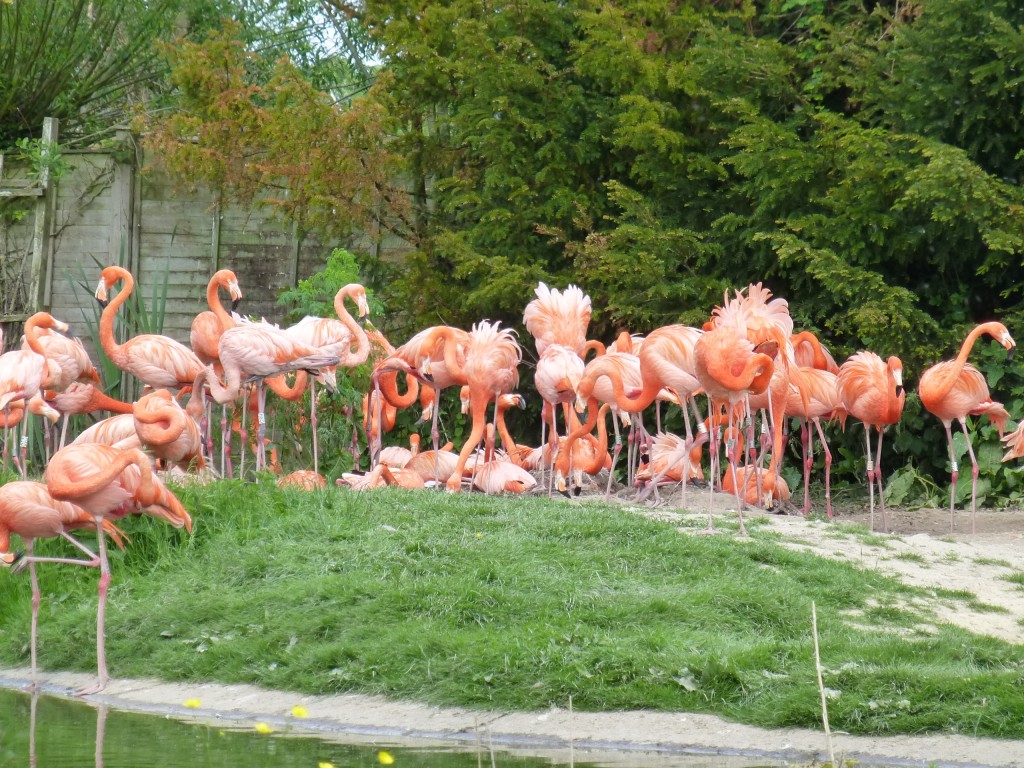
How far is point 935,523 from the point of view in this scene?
28.5 feet

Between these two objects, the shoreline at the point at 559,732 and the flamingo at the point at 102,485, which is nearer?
the shoreline at the point at 559,732

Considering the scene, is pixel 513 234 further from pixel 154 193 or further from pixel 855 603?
pixel 855 603

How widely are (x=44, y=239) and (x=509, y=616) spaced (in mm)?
7811

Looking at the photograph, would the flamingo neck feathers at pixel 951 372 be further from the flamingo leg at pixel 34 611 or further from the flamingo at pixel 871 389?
the flamingo leg at pixel 34 611

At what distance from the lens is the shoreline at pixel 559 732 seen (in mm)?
3967

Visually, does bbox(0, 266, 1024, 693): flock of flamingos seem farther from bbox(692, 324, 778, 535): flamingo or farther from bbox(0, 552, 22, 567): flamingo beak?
bbox(0, 552, 22, 567): flamingo beak

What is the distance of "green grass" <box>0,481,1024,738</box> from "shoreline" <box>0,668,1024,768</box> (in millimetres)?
76

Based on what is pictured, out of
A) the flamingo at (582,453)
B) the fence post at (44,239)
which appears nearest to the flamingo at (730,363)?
the flamingo at (582,453)

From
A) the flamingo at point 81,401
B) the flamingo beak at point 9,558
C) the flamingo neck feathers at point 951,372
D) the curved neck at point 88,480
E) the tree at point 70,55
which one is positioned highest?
the tree at point 70,55

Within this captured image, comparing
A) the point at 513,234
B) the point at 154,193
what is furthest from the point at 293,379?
the point at 154,193

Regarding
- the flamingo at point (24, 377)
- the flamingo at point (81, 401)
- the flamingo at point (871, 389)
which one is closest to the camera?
the flamingo at point (24, 377)

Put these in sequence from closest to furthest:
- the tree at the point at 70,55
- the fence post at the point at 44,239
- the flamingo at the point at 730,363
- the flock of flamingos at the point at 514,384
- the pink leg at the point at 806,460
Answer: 1. the flamingo at the point at 730,363
2. the flock of flamingos at the point at 514,384
3. the pink leg at the point at 806,460
4. the fence post at the point at 44,239
5. the tree at the point at 70,55

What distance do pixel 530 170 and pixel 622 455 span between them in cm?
264

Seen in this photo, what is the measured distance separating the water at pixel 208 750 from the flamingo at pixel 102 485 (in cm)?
65
